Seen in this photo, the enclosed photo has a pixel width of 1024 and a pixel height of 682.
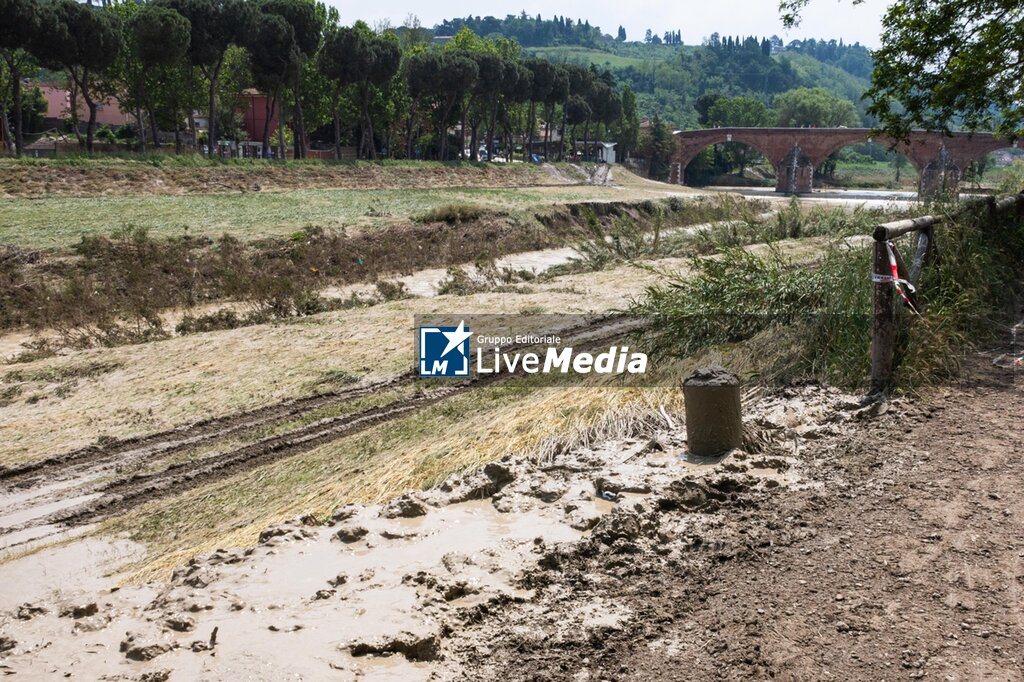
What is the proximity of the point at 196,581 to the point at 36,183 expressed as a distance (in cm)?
3094

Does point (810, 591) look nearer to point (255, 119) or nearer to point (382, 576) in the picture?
point (382, 576)

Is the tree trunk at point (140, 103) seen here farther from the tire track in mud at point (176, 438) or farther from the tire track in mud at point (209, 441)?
the tire track in mud at point (209, 441)

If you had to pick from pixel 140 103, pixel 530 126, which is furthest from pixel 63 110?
pixel 530 126

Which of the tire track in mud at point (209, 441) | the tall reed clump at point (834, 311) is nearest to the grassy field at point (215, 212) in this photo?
the tire track in mud at point (209, 441)

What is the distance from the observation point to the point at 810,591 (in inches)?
184

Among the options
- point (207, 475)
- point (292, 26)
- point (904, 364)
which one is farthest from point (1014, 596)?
point (292, 26)

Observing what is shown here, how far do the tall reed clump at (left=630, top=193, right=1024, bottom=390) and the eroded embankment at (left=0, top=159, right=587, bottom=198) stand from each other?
26632 mm

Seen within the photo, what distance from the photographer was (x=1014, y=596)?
449cm

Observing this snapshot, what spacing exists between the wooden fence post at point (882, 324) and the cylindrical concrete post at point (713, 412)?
186cm

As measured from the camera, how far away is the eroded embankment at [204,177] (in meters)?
32.2

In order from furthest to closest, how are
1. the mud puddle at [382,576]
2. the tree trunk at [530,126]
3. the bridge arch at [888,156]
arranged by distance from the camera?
1. the bridge arch at [888,156]
2. the tree trunk at [530,126]
3. the mud puddle at [382,576]

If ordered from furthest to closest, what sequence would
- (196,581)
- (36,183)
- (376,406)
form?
(36,183) → (376,406) → (196,581)

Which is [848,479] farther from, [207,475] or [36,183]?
[36,183]

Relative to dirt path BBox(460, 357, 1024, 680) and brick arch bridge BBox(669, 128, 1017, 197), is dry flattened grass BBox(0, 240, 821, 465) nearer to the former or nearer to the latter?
dirt path BBox(460, 357, 1024, 680)
